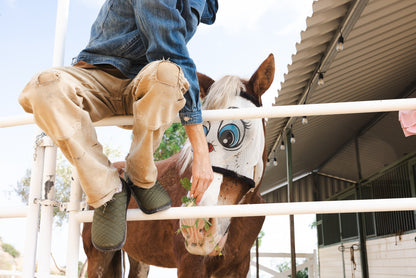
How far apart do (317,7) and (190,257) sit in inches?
101

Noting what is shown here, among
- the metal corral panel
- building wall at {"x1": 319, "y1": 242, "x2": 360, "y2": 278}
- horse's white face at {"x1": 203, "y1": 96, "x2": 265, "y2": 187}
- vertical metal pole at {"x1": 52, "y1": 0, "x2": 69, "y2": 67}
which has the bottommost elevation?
building wall at {"x1": 319, "y1": 242, "x2": 360, "y2": 278}

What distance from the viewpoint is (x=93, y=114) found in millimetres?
1335

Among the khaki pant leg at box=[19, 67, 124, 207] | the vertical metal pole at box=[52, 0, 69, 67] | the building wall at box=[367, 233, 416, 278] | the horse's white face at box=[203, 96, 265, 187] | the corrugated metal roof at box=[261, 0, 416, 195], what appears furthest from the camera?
the building wall at box=[367, 233, 416, 278]

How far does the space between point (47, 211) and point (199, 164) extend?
0.54m

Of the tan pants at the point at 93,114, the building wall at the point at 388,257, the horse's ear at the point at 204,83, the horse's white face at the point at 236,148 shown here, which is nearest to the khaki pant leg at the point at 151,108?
the tan pants at the point at 93,114

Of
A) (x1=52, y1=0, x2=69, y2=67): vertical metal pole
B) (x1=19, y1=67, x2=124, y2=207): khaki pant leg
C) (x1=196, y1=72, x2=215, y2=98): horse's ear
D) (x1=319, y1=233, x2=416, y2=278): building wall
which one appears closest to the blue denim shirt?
(x1=52, y1=0, x2=69, y2=67): vertical metal pole

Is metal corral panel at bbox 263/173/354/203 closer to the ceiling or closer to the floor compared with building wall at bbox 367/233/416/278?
closer to the ceiling

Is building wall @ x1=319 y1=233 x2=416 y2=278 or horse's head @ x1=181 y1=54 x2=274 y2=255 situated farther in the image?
building wall @ x1=319 y1=233 x2=416 y2=278

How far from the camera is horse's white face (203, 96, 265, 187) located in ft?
7.44

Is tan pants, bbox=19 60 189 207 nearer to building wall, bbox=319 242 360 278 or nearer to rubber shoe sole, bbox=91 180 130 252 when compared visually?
rubber shoe sole, bbox=91 180 130 252

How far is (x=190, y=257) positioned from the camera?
7.73ft

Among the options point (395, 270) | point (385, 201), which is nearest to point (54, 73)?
point (385, 201)

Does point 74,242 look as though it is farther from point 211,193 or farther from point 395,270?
point 395,270

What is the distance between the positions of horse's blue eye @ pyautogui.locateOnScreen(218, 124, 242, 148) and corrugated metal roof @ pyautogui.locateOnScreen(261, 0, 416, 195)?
76.3 inches
